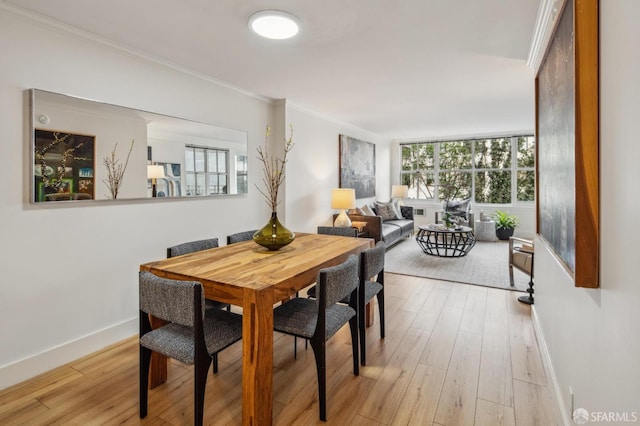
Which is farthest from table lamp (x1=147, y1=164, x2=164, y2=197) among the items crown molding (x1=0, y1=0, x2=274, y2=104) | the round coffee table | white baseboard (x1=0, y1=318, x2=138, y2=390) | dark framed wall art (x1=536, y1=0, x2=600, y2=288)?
the round coffee table

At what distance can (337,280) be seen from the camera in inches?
72.8

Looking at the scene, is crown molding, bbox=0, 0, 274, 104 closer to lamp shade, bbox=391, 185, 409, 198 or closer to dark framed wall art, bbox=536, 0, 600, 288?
dark framed wall art, bbox=536, 0, 600, 288

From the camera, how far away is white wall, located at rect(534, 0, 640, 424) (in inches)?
34.7

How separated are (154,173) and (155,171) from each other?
21 millimetres

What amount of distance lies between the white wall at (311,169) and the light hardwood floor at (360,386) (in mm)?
2230

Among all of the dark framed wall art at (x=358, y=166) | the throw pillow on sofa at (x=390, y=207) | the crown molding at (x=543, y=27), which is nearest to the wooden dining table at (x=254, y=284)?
the crown molding at (x=543, y=27)

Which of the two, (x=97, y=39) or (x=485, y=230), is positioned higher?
(x=97, y=39)

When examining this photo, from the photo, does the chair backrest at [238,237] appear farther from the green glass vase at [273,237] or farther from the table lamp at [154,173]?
the table lamp at [154,173]

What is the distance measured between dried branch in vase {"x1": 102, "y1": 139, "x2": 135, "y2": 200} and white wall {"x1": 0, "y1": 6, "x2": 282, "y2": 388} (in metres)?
0.13

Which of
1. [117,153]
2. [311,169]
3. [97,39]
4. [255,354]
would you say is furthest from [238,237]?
[311,169]

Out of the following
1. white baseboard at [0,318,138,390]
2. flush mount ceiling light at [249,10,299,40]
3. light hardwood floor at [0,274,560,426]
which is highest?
flush mount ceiling light at [249,10,299,40]

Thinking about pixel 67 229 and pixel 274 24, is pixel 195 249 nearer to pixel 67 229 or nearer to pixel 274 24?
pixel 67 229

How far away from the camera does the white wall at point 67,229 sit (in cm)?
213

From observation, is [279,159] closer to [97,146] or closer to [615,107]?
[97,146]
